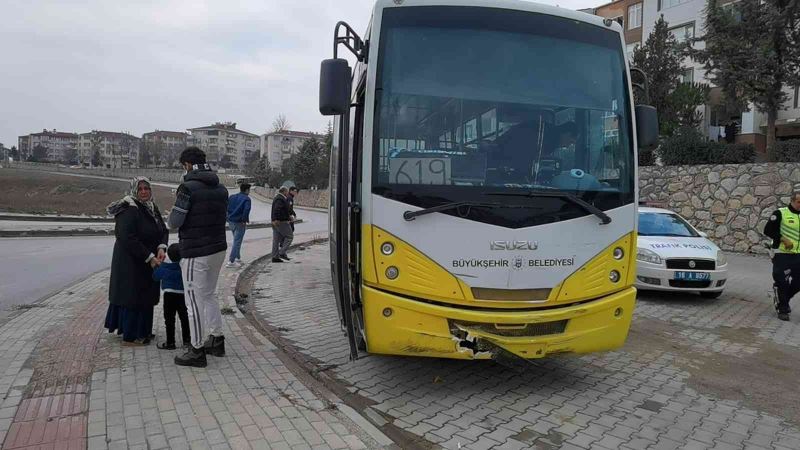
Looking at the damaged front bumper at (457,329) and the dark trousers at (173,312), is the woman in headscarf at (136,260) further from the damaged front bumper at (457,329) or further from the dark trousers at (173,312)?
the damaged front bumper at (457,329)

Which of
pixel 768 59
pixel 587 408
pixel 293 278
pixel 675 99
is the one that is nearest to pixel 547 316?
pixel 587 408

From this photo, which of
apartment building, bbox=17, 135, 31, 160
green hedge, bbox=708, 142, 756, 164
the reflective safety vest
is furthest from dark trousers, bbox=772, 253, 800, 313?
apartment building, bbox=17, 135, 31, 160

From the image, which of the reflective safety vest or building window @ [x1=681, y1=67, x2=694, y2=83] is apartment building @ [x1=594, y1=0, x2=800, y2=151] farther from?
the reflective safety vest

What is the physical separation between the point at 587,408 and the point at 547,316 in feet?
2.85

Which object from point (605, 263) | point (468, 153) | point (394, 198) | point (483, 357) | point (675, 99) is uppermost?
point (675, 99)

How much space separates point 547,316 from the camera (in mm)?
4285

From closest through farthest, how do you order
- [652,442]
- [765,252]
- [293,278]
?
[652,442] → [293,278] → [765,252]

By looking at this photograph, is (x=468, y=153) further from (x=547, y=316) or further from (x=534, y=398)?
(x=534, y=398)

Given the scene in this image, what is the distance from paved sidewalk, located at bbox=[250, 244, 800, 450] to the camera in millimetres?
3941

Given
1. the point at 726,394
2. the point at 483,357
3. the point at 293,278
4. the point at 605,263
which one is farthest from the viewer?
the point at 293,278

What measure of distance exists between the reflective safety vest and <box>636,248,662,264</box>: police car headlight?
1.81 metres

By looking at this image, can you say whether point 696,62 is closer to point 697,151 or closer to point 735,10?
point 735,10

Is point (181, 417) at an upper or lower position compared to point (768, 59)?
lower

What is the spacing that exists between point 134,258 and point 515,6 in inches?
167
